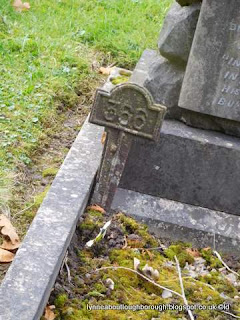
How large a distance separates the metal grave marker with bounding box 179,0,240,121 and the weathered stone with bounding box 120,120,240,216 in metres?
0.15

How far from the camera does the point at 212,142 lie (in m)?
3.71

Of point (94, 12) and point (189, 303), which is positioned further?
point (94, 12)

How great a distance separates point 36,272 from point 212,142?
4.20 feet

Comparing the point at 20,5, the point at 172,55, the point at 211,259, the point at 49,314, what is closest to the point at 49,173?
the point at 172,55

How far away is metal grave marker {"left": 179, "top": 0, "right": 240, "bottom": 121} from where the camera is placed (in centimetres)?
347

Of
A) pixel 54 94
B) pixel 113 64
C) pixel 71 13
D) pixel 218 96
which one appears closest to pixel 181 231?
pixel 218 96

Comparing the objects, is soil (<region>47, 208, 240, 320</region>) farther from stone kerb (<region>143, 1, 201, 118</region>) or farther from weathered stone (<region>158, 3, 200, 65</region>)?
weathered stone (<region>158, 3, 200, 65</region>)

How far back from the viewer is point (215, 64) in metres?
3.58

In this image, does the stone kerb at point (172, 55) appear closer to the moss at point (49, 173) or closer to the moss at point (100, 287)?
the moss at point (49, 173)

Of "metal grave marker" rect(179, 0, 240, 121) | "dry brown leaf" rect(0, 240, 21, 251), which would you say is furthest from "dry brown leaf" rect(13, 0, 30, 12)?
"dry brown leaf" rect(0, 240, 21, 251)

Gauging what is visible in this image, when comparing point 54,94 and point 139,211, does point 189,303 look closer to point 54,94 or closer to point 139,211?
point 139,211

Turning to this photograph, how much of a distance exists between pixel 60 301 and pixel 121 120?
96cm

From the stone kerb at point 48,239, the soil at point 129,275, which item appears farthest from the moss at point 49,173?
the soil at point 129,275

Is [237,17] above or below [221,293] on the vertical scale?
above
